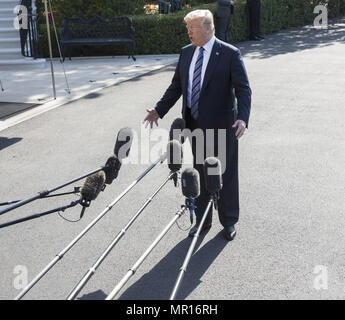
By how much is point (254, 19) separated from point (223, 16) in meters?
3.55

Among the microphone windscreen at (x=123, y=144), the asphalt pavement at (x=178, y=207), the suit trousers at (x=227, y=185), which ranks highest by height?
the microphone windscreen at (x=123, y=144)

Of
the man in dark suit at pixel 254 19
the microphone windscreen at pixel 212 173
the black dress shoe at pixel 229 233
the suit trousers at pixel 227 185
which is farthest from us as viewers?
the man in dark suit at pixel 254 19

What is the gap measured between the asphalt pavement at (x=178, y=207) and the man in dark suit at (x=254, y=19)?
10.1 meters

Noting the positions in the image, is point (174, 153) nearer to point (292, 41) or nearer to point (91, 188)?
point (91, 188)

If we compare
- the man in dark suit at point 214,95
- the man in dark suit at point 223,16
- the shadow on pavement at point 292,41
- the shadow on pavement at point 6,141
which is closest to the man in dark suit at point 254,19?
the shadow on pavement at point 292,41

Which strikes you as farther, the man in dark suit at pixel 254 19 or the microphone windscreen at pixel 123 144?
the man in dark suit at pixel 254 19

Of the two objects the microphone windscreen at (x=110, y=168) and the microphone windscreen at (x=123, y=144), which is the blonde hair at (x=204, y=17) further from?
the microphone windscreen at (x=110, y=168)

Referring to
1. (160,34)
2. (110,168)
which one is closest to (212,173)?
(110,168)

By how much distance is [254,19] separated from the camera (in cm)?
2131

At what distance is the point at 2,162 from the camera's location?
26.1 ft

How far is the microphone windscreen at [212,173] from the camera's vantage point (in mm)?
4013
